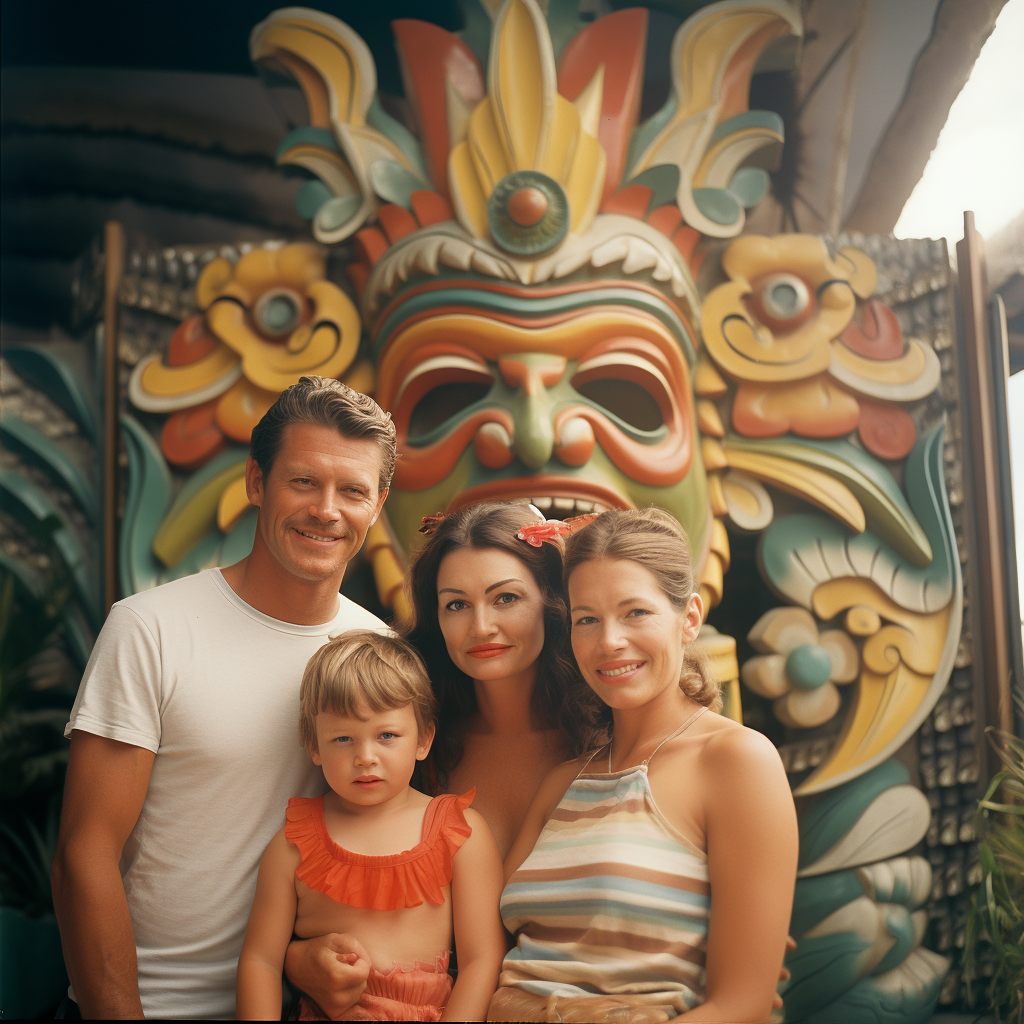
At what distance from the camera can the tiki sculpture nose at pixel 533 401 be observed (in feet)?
6.97

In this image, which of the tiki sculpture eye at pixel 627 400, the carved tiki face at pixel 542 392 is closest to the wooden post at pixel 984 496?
the carved tiki face at pixel 542 392

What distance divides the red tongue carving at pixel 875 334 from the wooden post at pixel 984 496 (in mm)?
208

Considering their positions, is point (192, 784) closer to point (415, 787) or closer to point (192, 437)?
point (415, 787)

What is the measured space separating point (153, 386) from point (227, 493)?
1.27ft

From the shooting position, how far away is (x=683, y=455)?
2.25 m

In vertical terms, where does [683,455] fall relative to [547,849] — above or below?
above

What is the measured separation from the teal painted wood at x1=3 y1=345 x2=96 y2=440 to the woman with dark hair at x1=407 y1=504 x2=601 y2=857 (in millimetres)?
1386

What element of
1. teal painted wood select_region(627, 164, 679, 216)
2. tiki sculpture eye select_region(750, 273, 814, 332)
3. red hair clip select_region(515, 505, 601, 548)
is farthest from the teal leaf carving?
red hair clip select_region(515, 505, 601, 548)

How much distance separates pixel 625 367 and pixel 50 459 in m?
1.62

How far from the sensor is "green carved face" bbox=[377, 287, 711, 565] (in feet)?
7.09

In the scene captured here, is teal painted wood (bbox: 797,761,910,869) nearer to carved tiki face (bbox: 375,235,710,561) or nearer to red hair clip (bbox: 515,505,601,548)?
carved tiki face (bbox: 375,235,710,561)

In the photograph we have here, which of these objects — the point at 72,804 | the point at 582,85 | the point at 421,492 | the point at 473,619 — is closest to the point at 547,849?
the point at 473,619

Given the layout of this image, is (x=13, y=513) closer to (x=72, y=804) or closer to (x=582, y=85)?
(x=72, y=804)

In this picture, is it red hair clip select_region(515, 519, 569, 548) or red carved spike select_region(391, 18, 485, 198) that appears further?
red carved spike select_region(391, 18, 485, 198)
